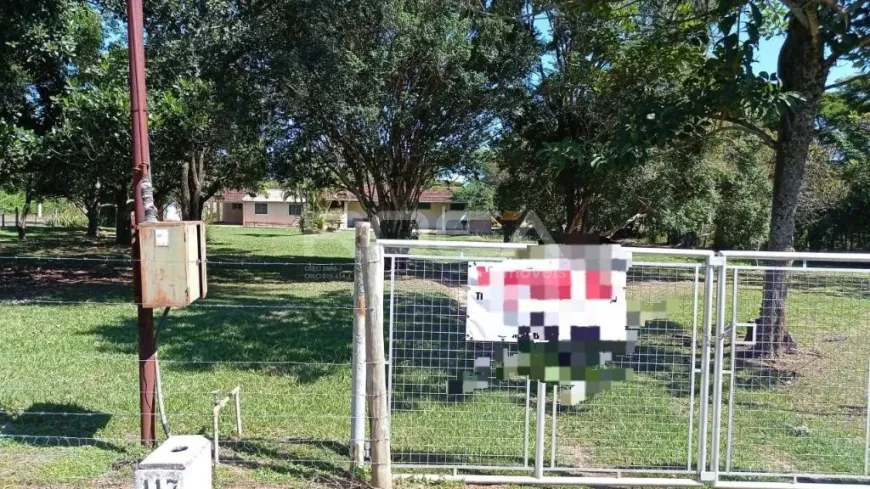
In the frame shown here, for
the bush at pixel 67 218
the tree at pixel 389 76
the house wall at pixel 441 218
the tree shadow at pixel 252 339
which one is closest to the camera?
the tree shadow at pixel 252 339

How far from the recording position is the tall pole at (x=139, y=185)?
4.41m

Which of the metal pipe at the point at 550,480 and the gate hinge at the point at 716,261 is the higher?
the gate hinge at the point at 716,261

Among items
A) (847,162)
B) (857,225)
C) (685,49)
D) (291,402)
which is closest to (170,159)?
(291,402)

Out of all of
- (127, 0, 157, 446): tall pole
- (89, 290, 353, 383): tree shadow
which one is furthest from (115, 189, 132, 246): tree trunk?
(127, 0, 157, 446): tall pole

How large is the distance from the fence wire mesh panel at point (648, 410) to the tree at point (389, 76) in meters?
8.30

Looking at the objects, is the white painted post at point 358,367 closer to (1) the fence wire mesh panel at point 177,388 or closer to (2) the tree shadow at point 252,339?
(1) the fence wire mesh panel at point 177,388

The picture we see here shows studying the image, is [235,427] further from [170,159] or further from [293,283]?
[293,283]

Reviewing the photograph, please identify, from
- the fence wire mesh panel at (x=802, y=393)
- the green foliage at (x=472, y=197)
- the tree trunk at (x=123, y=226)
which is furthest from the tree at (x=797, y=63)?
the green foliage at (x=472, y=197)

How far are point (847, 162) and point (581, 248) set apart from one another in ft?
85.3

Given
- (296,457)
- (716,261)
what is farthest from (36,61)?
(716,261)

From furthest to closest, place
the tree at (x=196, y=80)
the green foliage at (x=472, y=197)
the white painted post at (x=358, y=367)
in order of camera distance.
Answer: the green foliage at (x=472, y=197) → the tree at (x=196, y=80) → the white painted post at (x=358, y=367)

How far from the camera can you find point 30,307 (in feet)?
36.5

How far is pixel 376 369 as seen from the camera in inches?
159

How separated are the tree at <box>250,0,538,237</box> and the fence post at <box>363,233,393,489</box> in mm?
9129
